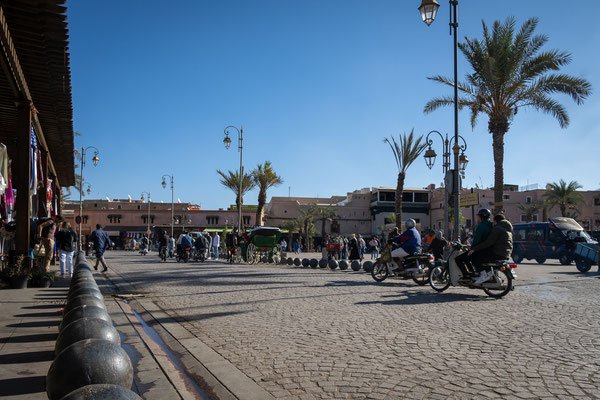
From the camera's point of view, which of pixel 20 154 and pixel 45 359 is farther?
pixel 20 154

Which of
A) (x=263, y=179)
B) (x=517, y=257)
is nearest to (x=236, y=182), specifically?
(x=263, y=179)

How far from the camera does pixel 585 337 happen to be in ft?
18.4

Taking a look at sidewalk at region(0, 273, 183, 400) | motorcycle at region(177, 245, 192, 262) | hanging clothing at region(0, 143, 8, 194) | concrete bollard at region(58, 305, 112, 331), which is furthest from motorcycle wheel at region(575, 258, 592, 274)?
hanging clothing at region(0, 143, 8, 194)

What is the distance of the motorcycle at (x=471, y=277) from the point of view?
9.49 meters

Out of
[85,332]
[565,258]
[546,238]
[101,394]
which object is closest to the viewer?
[101,394]

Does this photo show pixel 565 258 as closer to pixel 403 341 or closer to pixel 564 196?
pixel 403 341

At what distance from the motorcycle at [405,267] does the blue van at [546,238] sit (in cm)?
1545

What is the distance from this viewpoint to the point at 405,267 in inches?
485

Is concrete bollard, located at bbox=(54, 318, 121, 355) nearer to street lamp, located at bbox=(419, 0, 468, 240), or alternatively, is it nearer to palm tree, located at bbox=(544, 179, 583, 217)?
street lamp, located at bbox=(419, 0, 468, 240)

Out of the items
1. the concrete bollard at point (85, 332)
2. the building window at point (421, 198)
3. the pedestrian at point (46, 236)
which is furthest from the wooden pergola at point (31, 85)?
the building window at point (421, 198)

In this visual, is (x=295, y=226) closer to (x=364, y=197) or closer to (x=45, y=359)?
(x=364, y=197)

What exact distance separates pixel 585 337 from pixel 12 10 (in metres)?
8.88

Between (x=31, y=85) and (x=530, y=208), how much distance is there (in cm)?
5869

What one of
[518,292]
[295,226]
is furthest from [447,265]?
[295,226]
